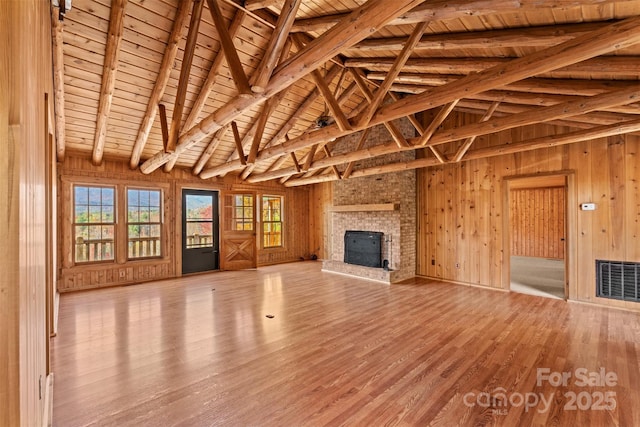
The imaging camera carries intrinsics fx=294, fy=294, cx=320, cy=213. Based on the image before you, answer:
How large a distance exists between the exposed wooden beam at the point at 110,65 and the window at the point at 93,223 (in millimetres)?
1450

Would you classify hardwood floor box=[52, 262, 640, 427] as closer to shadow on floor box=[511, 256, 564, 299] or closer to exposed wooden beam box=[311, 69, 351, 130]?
shadow on floor box=[511, 256, 564, 299]

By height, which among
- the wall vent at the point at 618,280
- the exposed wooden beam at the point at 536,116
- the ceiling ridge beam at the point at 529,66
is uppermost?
the ceiling ridge beam at the point at 529,66

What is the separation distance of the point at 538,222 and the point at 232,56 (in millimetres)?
11136

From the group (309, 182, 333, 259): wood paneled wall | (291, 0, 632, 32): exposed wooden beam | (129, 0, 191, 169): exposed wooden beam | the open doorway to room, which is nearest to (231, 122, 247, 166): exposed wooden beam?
(129, 0, 191, 169): exposed wooden beam

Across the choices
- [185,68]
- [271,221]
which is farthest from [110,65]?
[271,221]

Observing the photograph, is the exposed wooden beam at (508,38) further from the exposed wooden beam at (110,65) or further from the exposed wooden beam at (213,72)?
the exposed wooden beam at (110,65)

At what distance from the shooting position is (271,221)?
980cm

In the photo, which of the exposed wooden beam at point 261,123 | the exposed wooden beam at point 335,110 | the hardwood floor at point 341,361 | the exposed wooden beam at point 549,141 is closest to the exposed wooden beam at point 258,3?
the exposed wooden beam at point 335,110

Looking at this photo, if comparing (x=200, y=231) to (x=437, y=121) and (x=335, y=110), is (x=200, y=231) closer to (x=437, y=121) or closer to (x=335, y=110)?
(x=335, y=110)

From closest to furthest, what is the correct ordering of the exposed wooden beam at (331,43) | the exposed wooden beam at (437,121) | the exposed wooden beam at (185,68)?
the exposed wooden beam at (331,43) < the exposed wooden beam at (185,68) < the exposed wooden beam at (437,121)

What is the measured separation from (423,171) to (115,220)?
7.20m

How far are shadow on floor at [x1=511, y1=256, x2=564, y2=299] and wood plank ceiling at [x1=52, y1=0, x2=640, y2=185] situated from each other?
126 inches

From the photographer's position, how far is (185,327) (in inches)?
158

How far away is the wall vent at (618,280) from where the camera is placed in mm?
4660
